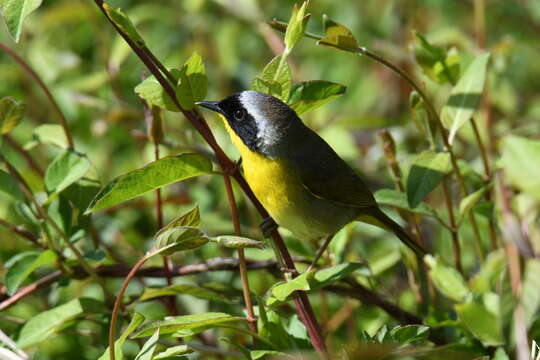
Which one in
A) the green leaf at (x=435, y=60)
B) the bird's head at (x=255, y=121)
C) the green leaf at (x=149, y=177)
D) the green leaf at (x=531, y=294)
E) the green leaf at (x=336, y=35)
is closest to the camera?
the green leaf at (x=531, y=294)

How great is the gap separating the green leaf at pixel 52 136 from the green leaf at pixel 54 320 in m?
0.54

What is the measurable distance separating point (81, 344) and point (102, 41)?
153 cm

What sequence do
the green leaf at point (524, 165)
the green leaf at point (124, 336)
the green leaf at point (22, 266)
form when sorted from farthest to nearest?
the green leaf at point (22, 266) → the green leaf at point (124, 336) → the green leaf at point (524, 165)

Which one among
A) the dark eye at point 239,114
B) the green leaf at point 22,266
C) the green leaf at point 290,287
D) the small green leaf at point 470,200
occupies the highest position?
the green leaf at point 22,266

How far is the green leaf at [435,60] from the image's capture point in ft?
7.39

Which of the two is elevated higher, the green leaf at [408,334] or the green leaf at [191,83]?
the green leaf at [191,83]

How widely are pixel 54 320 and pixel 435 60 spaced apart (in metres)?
1.33

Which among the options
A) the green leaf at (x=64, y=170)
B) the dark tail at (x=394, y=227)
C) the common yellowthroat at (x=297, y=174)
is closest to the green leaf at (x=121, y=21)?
the green leaf at (x=64, y=170)

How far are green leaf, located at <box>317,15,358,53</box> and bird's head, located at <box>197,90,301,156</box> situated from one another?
1.89 feet

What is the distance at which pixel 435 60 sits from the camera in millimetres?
2262

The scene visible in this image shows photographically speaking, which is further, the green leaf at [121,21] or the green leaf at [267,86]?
the green leaf at [267,86]

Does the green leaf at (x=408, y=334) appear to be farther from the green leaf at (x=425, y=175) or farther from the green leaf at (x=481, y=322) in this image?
the green leaf at (x=425, y=175)

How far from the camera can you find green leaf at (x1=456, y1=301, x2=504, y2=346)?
1.79 meters

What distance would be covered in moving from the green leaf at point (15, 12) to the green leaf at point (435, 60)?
1169 millimetres
